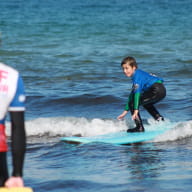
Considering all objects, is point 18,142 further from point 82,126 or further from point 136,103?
point 82,126

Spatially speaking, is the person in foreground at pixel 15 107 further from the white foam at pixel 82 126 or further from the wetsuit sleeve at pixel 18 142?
the white foam at pixel 82 126

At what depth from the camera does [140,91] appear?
871cm

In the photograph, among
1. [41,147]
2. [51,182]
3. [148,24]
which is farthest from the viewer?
[148,24]

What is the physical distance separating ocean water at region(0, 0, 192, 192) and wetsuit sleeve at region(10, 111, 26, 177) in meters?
0.47

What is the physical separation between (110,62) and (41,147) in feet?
33.3

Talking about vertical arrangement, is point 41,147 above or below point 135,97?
below

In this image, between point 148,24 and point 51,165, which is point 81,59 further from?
point 148,24

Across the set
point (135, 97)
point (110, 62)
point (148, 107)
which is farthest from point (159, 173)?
point (110, 62)

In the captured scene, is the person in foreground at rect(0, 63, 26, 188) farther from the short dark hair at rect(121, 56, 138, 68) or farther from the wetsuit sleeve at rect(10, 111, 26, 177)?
the short dark hair at rect(121, 56, 138, 68)

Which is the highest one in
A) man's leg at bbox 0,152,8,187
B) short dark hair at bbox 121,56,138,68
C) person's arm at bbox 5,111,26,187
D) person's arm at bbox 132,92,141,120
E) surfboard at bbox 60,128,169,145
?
person's arm at bbox 5,111,26,187

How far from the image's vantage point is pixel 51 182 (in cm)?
617

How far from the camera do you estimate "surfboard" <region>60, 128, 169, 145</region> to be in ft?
28.4

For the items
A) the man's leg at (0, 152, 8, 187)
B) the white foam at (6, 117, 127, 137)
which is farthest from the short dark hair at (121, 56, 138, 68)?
Answer: the man's leg at (0, 152, 8, 187)

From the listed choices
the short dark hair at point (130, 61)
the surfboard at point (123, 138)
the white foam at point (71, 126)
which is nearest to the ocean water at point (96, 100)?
the white foam at point (71, 126)
